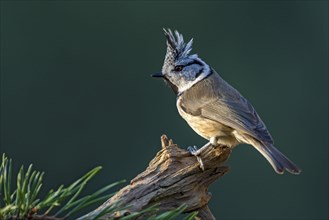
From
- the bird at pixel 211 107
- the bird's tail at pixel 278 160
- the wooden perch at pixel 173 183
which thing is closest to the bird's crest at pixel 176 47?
the bird at pixel 211 107

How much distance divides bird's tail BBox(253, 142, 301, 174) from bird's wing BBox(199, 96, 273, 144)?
0.04m

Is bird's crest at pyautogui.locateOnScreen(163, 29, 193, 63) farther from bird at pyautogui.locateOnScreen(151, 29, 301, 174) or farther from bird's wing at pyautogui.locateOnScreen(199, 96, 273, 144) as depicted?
bird's wing at pyautogui.locateOnScreen(199, 96, 273, 144)

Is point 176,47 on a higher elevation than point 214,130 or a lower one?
higher

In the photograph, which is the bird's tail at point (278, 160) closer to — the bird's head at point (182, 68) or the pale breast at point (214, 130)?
the pale breast at point (214, 130)

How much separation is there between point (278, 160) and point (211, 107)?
0.69 metres

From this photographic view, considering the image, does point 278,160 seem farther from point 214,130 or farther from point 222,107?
point 222,107

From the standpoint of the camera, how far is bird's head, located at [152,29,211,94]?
4129 mm

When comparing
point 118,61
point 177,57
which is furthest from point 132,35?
point 177,57

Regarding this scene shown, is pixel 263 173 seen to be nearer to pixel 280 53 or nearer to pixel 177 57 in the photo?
pixel 280 53

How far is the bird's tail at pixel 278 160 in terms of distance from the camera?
3.25 meters

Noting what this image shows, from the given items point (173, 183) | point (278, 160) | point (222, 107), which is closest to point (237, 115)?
point (222, 107)

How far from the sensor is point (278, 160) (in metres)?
3.34

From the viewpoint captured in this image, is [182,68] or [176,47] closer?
[176,47]

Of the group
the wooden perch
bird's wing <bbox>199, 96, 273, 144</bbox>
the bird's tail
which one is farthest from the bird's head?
the wooden perch
